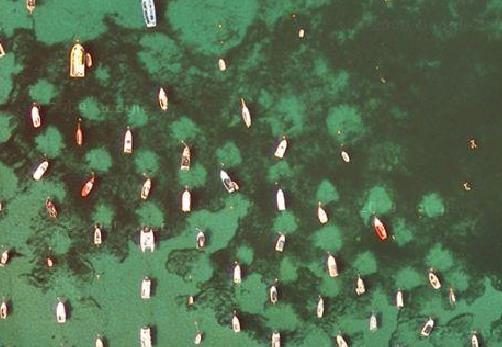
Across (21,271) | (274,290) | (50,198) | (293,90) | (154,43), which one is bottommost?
(274,290)

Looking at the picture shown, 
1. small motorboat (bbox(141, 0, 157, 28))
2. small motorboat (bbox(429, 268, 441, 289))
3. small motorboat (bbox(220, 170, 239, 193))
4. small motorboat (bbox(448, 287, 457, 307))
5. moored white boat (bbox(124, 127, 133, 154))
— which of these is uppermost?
small motorboat (bbox(141, 0, 157, 28))

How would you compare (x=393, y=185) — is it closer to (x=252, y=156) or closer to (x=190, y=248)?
(x=252, y=156)

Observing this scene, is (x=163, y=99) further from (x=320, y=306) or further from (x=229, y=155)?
(x=320, y=306)

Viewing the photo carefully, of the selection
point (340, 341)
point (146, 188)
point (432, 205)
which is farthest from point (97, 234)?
point (432, 205)

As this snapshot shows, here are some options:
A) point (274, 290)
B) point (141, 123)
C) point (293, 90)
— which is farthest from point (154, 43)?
point (274, 290)

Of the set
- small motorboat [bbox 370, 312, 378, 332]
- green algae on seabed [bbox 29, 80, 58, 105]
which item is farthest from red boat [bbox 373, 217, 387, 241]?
green algae on seabed [bbox 29, 80, 58, 105]

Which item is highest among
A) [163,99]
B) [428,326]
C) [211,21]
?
[211,21]

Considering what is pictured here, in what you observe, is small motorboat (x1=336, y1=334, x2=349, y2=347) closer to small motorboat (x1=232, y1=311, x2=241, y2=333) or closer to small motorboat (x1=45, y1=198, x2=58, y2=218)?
small motorboat (x1=232, y1=311, x2=241, y2=333)
